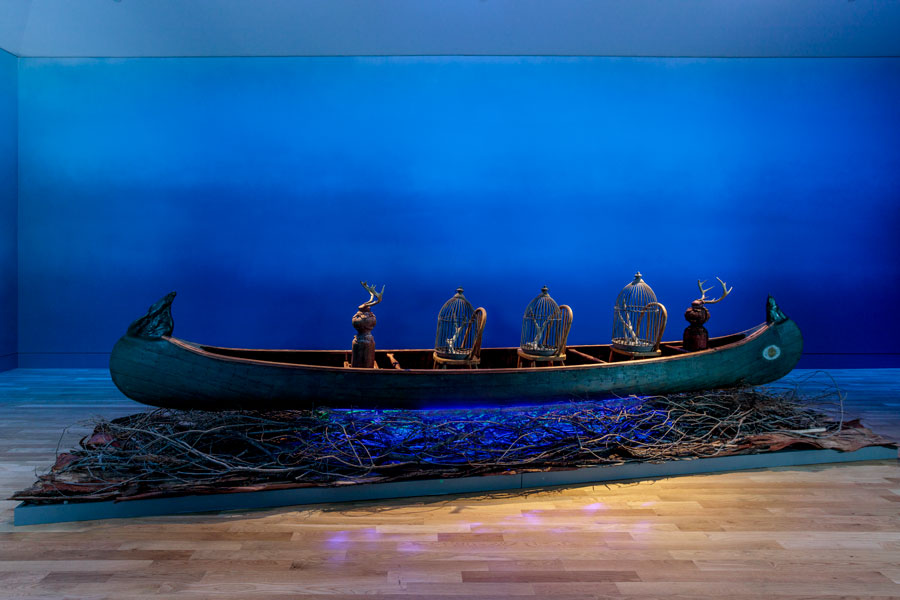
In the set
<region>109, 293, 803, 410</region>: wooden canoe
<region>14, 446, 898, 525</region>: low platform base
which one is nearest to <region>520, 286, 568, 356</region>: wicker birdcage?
<region>109, 293, 803, 410</region>: wooden canoe

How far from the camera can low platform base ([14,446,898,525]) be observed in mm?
2467

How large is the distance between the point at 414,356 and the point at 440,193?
7.46 feet

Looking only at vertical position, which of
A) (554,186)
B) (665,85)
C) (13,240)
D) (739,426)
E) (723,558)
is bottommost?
(723,558)

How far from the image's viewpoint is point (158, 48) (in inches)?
217

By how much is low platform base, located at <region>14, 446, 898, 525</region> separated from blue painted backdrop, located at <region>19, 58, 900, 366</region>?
2741 millimetres

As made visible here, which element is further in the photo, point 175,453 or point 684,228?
point 684,228

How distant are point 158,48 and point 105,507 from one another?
4.73m

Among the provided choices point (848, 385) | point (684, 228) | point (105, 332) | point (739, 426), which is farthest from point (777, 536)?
point (105, 332)

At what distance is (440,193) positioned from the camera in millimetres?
5777

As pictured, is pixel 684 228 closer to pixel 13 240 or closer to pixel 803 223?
pixel 803 223

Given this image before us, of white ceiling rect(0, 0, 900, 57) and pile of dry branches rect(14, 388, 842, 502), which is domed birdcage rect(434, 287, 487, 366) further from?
white ceiling rect(0, 0, 900, 57)

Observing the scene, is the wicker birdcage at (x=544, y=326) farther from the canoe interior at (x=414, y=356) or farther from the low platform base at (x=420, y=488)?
the low platform base at (x=420, y=488)

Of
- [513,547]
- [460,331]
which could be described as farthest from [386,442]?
[460,331]

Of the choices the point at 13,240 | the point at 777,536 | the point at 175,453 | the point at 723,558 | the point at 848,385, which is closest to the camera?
the point at 723,558
